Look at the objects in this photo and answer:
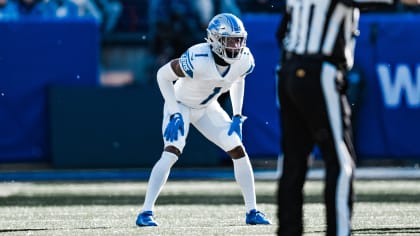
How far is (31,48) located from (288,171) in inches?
323

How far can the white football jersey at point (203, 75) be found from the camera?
7.29 metres

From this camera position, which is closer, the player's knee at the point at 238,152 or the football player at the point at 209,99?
the football player at the point at 209,99

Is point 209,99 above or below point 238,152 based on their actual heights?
above

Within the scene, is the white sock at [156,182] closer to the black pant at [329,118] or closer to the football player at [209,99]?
the football player at [209,99]

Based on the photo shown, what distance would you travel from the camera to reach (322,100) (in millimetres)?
4824

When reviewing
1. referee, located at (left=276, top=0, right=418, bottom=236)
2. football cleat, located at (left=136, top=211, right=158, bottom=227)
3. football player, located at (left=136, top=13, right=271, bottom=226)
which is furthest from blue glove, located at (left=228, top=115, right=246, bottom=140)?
referee, located at (left=276, top=0, right=418, bottom=236)

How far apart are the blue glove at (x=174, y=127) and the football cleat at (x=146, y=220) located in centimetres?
51

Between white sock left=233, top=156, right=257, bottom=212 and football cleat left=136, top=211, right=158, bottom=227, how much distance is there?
0.64m

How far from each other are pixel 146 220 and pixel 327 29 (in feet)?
8.61

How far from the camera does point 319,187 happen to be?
10.5 meters

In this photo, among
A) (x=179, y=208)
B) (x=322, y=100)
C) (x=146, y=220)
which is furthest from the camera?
(x=179, y=208)

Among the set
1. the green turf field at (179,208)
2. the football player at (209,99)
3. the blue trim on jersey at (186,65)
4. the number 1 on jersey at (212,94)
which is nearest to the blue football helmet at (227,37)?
the football player at (209,99)

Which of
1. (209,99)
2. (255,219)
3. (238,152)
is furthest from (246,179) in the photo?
(209,99)

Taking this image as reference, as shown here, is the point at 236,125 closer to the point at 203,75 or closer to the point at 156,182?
the point at 203,75
